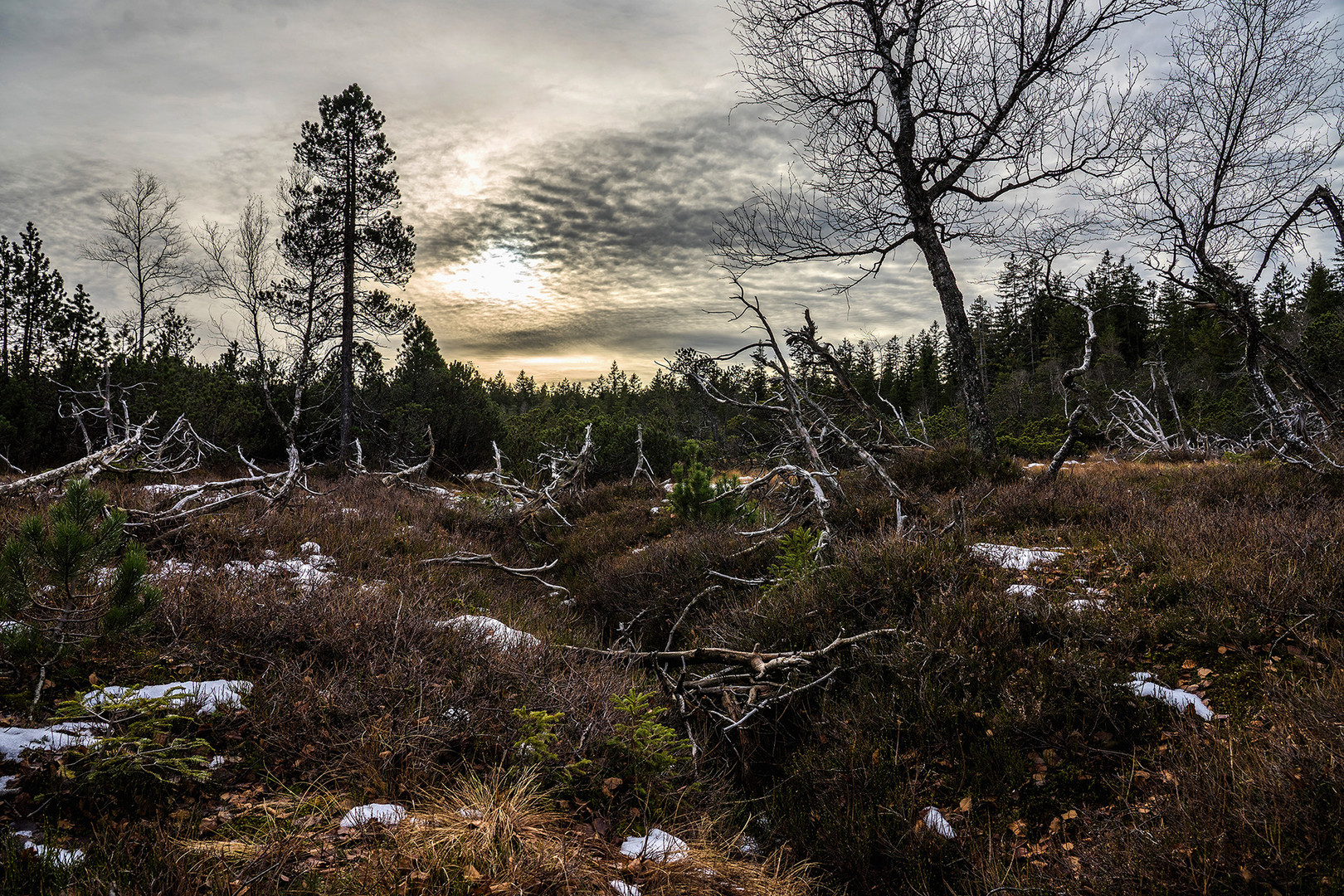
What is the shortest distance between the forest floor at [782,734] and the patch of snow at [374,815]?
0.8 inches

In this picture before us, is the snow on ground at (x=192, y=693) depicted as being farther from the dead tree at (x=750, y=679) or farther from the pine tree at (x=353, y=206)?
the pine tree at (x=353, y=206)

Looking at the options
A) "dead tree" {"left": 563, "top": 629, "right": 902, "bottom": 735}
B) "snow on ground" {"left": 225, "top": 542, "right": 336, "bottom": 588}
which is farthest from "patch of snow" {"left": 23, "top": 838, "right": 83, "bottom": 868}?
"snow on ground" {"left": 225, "top": 542, "right": 336, "bottom": 588}

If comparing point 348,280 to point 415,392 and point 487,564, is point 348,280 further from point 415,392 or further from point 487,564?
point 487,564

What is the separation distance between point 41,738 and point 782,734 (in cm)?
379

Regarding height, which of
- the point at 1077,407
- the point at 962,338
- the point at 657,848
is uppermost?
the point at 962,338

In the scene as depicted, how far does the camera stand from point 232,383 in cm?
1519

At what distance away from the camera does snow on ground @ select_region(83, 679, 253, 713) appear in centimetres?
266

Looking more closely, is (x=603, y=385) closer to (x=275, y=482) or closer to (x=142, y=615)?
(x=275, y=482)

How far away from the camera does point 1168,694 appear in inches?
116

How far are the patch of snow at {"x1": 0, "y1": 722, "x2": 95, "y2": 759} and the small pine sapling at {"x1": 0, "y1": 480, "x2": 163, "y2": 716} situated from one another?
0.25 metres

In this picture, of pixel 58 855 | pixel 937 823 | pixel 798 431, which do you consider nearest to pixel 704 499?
pixel 798 431

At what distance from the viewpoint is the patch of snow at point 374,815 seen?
213 cm

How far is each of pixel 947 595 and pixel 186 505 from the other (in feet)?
27.9

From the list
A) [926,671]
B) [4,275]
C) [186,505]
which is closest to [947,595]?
[926,671]
